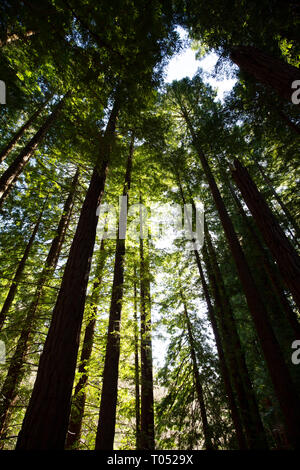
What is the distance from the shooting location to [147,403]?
5707 millimetres

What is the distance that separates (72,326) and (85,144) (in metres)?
3.75

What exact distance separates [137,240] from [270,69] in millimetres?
6421

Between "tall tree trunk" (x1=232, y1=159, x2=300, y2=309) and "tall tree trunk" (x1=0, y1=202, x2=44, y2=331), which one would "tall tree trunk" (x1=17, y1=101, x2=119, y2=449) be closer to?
"tall tree trunk" (x1=0, y1=202, x2=44, y2=331)

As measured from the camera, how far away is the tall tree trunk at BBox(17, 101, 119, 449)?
199 cm

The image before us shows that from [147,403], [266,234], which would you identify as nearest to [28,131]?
[266,234]

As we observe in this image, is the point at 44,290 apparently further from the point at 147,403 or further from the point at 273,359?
the point at 273,359

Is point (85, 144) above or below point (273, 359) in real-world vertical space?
above

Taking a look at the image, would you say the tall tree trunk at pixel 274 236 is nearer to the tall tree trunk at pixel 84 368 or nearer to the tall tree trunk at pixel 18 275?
the tall tree trunk at pixel 84 368

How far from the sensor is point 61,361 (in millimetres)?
2385

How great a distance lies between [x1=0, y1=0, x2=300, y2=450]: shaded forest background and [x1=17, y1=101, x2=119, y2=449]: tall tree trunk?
16 mm

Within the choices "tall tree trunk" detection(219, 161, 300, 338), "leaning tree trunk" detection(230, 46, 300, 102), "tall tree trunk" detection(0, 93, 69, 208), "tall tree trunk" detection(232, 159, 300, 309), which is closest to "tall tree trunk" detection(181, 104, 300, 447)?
"tall tree trunk" detection(219, 161, 300, 338)

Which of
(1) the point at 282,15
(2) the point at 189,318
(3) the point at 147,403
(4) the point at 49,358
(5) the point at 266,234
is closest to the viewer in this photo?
(4) the point at 49,358

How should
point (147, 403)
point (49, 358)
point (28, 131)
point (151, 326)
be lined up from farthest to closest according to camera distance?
1. point (28, 131)
2. point (151, 326)
3. point (147, 403)
4. point (49, 358)

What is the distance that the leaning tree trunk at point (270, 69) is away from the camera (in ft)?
10.9
